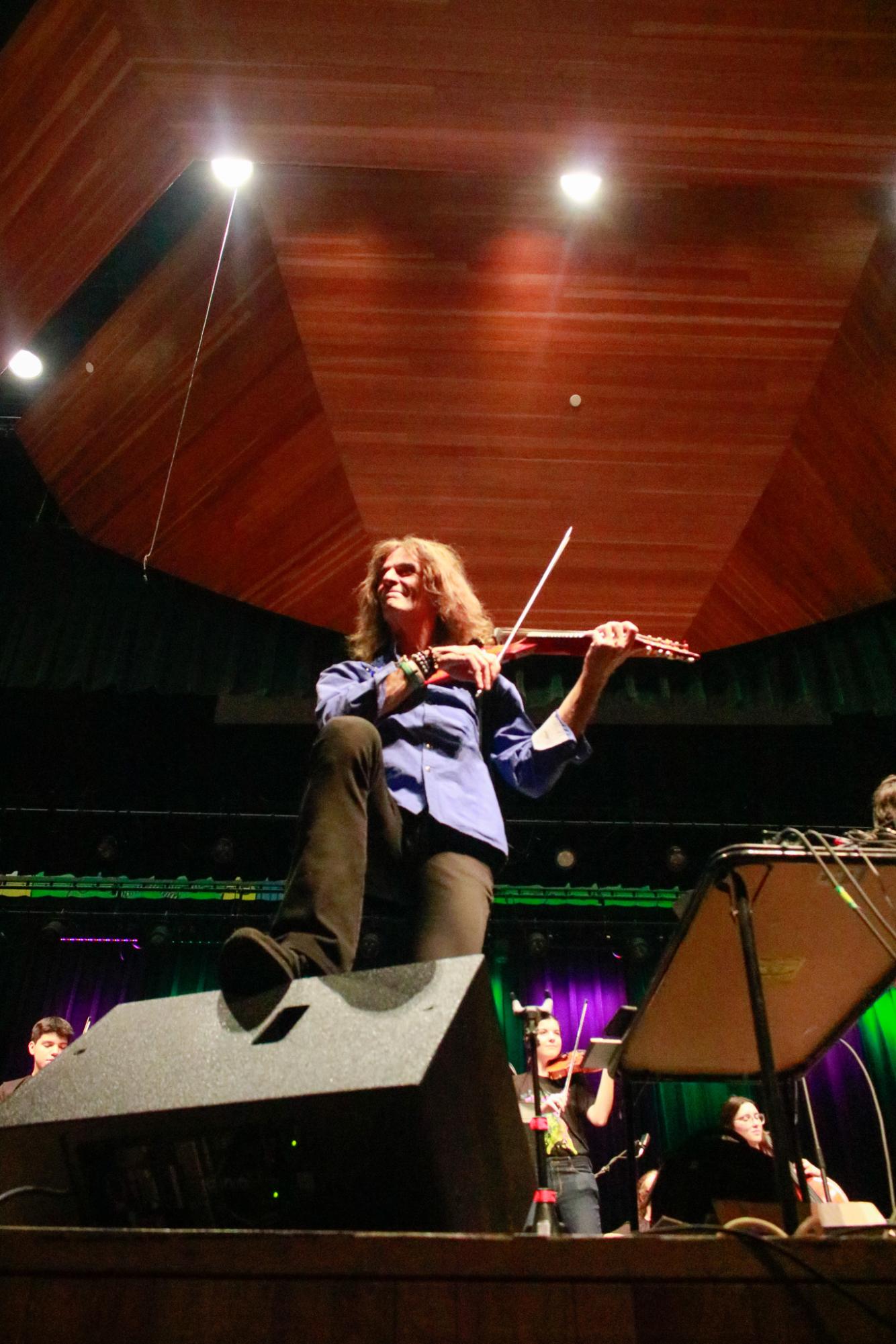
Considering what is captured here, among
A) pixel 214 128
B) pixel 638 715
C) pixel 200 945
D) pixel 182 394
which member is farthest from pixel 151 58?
pixel 200 945

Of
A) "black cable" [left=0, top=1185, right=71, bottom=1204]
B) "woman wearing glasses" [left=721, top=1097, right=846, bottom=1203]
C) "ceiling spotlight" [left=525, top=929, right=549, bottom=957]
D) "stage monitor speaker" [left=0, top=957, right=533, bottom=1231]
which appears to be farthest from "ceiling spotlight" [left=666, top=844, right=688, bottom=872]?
"black cable" [left=0, top=1185, right=71, bottom=1204]

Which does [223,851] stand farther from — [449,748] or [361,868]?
[361,868]

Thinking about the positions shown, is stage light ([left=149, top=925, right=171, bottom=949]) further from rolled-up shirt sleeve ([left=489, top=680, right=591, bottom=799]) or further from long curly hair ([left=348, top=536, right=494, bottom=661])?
rolled-up shirt sleeve ([left=489, top=680, right=591, bottom=799])

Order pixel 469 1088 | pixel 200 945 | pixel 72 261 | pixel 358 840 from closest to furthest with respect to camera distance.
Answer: pixel 469 1088 < pixel 358 840 < pixel 72 261 < pixel 200 945

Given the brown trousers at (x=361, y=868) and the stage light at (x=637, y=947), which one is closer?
the brown trousers at (x=361, y=868)

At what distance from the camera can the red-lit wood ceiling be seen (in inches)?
98.3

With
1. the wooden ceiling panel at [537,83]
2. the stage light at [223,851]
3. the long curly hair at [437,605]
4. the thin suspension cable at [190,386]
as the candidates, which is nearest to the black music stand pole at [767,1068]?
the long curly hair at [437,605]

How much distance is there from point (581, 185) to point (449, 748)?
2178mm

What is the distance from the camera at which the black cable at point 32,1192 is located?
0.88 meters

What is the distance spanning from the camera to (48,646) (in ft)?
15.3

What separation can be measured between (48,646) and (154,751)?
1.71 meters

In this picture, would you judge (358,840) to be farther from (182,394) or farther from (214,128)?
(182,394)

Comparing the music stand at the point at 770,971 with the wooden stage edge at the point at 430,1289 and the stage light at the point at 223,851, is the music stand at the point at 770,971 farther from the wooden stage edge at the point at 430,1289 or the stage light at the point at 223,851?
the stage light at the point at 223,851

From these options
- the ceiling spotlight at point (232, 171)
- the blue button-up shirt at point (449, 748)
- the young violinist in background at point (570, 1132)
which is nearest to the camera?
the blue button-up shirt at point (449, 748)
